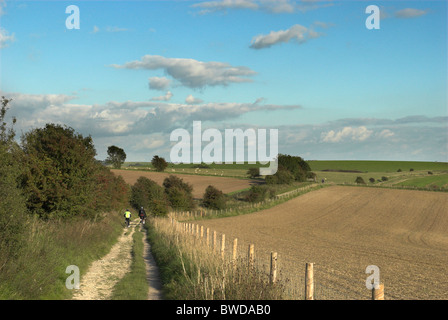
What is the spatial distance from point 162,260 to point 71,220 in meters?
7.49

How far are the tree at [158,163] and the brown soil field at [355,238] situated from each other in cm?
5059

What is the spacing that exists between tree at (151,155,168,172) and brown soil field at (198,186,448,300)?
50.6 m

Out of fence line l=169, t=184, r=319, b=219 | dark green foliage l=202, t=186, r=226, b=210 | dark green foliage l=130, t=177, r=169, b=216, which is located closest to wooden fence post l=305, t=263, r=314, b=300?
fence line l=169, t=184, r=319, b=219

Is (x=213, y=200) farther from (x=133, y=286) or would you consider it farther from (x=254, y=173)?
(x=254, y=173)

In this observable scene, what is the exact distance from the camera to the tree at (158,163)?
11369cm

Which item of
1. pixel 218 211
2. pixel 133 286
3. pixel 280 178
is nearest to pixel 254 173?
pixel 280 178

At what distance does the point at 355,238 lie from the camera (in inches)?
1389

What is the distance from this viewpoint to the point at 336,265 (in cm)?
1967

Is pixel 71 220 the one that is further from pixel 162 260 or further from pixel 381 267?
pixel 381 267

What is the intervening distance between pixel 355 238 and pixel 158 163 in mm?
84145

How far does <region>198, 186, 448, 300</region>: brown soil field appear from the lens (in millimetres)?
15422

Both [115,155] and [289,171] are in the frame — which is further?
[115,155]
